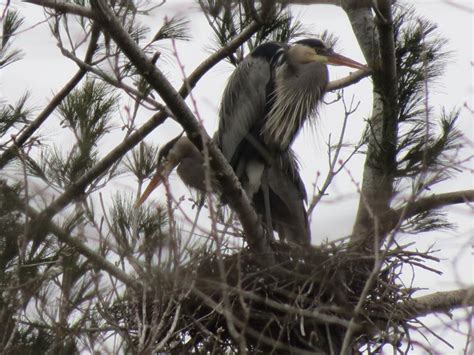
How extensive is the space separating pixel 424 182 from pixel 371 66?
2.76 feet

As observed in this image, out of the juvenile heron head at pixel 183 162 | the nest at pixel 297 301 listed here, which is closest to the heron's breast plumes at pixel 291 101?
the juvenile heron head at pixel 183 162

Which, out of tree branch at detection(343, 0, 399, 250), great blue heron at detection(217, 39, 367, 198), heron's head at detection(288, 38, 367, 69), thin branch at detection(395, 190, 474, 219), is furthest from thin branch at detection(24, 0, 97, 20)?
heron's head at detection(288, 38, 367, 69)

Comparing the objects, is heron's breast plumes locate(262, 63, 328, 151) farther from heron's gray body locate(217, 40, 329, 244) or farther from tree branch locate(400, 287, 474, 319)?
tree branch locate(400, 287, 474, 319)

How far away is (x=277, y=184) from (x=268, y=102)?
39 centimetres

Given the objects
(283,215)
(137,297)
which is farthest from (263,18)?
(283,215)

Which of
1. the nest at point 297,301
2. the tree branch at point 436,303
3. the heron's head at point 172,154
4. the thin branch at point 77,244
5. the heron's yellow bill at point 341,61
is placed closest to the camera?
the thin branch at point 77,244

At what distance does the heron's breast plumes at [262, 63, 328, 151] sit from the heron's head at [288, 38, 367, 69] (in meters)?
0.04

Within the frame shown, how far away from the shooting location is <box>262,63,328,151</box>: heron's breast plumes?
4434mm

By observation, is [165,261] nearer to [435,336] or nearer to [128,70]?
[435,336]

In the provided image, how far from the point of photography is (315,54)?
183 inches

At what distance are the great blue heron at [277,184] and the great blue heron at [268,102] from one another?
0.25ft

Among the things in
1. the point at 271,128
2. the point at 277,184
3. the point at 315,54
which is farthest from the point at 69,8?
the point at 315,54

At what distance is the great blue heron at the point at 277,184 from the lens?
4430 millimetres

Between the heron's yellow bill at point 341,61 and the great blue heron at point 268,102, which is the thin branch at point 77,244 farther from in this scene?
the heron's yellow bill at point 341,61
